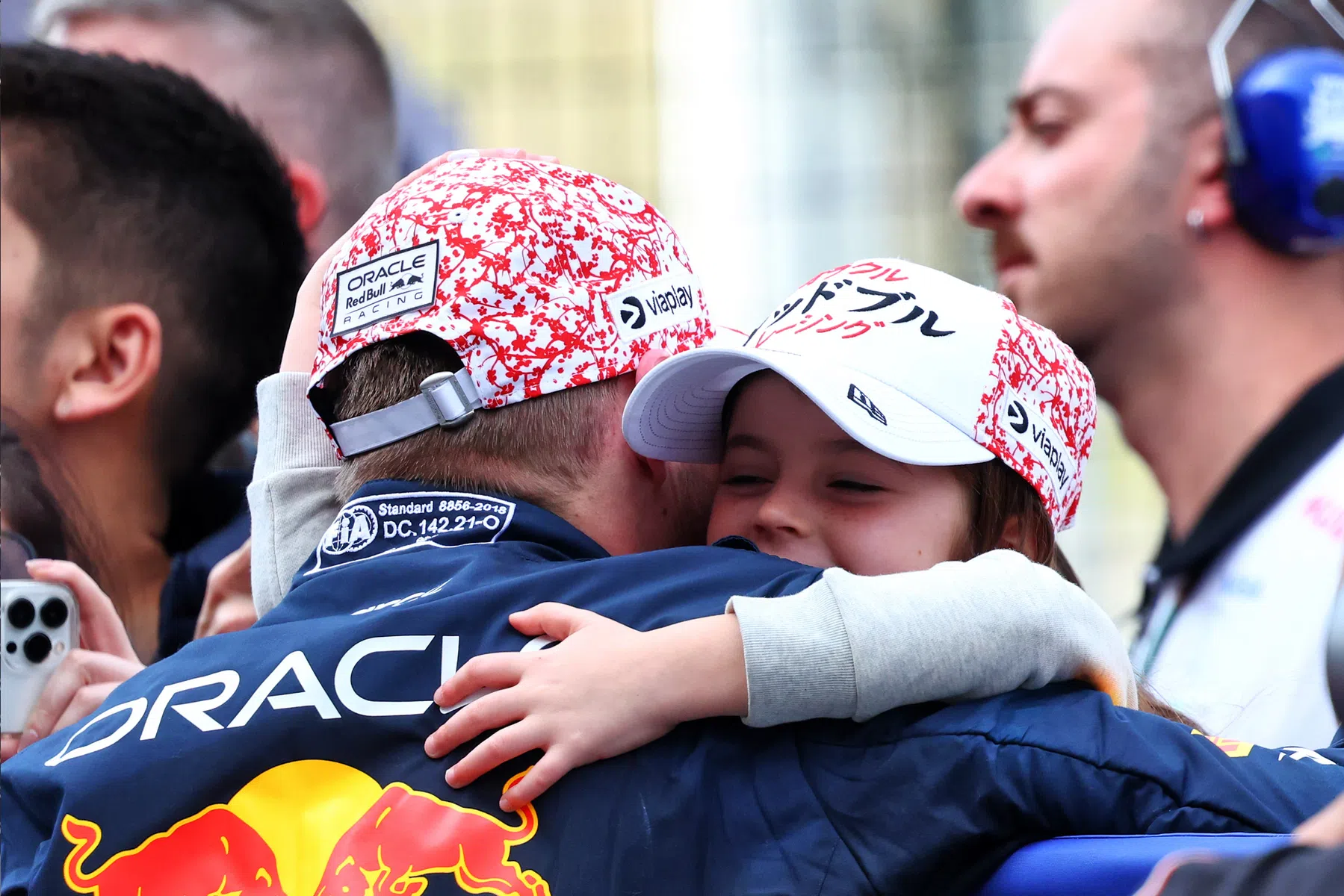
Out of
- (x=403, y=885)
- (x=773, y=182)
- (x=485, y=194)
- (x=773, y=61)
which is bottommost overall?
(x=773, y=182)

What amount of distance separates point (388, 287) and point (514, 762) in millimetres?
581

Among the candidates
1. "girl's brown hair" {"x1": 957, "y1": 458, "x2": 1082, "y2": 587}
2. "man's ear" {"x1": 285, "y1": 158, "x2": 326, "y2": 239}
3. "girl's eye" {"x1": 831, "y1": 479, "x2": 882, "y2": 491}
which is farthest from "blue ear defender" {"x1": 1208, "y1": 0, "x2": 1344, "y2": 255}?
"man's ear" {"x1": 285, "y1": 158, "x2": 326, "y2": 239}

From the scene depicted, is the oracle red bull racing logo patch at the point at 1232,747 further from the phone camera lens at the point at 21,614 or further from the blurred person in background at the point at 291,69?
the blurred person in background at the point at 291,69

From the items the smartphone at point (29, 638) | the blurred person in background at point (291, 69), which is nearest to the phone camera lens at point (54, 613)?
the smartphone at point (29, 638)

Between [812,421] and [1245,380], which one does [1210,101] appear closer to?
[1245,380]

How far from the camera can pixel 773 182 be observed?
17109 millimetres

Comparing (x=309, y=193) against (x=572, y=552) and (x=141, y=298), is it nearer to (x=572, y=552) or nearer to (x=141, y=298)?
(x=141, y=298)

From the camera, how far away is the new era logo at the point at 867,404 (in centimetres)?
174

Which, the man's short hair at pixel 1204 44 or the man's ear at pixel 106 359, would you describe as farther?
the man's short hair at pixel 1204 44

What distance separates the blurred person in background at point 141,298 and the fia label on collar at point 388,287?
1.18 metres

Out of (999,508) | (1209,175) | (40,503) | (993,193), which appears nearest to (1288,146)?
(1209,175)

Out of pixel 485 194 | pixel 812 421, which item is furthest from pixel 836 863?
pixel 485 194

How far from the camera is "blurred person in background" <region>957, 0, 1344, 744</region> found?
9.96ft

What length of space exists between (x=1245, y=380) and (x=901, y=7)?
46.6 ft
